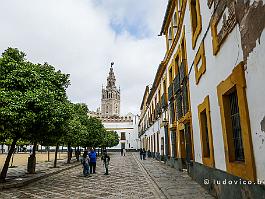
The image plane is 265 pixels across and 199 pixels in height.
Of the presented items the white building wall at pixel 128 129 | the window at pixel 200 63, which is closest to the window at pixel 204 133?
the window at pixel 200 63

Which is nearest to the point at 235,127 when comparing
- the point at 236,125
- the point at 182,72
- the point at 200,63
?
the point at 236,125

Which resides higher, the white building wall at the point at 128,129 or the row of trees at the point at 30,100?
the white building wall at the point at 128,129

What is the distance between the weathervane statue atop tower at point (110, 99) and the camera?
11125cm

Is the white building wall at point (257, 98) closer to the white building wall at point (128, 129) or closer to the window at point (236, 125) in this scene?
the window at point (236, 125)

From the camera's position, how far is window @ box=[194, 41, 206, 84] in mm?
8422

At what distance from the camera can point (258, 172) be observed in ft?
15.0

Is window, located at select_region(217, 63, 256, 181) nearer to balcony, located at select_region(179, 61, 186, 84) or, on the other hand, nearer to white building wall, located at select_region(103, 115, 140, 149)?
balcony, located at select_region(179, 61, 186, 84)

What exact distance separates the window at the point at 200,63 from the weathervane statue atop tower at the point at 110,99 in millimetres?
101165

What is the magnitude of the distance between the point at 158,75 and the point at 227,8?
1607cm

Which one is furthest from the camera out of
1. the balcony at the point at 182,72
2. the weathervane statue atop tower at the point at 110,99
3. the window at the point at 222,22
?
the weathervane statue atop tower at the point at 110,99

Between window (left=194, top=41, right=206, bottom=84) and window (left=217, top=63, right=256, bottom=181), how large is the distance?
6.15 feet

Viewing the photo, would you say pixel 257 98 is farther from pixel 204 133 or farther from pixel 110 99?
pixel 110 99

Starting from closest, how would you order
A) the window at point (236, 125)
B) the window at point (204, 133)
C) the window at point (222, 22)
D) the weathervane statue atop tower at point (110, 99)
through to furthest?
the window at point (236, 125)
the window at point (222, 22)
the window at point (204, 133)
the weathervane statue atop tower at point (110, 99)

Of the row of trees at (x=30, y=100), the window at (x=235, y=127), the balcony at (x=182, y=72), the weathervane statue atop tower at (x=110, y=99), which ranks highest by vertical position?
the weathervane statue atop tower at (x=110, y=99)
